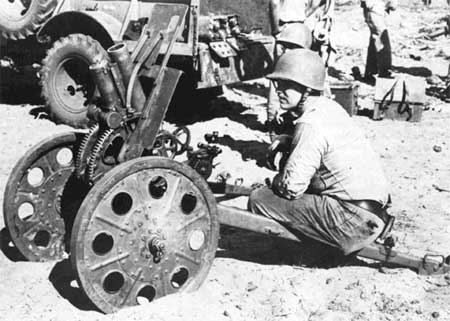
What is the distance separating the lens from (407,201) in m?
6.18

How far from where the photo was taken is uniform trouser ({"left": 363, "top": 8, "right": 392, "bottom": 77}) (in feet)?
36.6

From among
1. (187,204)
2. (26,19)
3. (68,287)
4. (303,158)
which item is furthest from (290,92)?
(26,19)

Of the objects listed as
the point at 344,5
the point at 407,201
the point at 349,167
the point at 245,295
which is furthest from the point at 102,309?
the point at 344,5

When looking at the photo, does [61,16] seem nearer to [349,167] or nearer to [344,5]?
[349,167]

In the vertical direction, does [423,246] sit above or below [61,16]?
below

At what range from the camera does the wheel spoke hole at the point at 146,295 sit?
4108 mm

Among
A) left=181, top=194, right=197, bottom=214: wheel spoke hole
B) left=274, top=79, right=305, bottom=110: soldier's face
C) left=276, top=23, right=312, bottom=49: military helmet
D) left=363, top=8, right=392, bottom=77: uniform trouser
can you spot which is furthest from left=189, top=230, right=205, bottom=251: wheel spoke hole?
left=363, top=8, right=392, bottom=77: uniform trouser

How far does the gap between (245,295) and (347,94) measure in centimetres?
513

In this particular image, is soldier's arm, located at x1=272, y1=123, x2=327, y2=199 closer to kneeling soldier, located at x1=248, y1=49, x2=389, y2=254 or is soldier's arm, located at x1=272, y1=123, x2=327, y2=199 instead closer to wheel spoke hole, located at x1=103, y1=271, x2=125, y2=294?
kneeling soldier, located at x1=248, y1=49, x2=389, y2=254

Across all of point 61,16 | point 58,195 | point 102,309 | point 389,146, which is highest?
point 61,16

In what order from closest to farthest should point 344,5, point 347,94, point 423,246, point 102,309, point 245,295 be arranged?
point 102,309, point 245,295, point 423,246, point 347,94, point 344,5

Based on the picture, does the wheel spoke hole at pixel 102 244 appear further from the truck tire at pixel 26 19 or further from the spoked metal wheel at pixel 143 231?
the truck tire at pixel 26 19

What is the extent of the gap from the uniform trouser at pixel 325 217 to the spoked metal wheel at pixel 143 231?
0.51 m

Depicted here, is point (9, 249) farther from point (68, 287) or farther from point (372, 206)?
point (372, 206)
